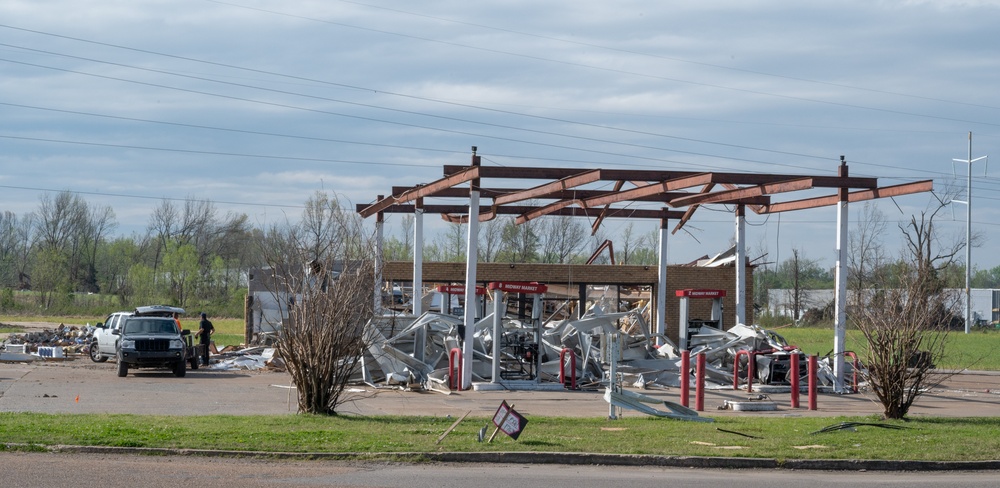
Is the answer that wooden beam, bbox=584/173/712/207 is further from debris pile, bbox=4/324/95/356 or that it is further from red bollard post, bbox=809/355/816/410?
debris pile, bbox=4/324/95/356

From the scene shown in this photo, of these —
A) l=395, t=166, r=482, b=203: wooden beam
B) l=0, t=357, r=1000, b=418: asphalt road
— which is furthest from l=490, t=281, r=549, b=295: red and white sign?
l=395, t=166, r=482, b=203: wooden beam

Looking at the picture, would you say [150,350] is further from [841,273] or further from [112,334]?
[841,273]

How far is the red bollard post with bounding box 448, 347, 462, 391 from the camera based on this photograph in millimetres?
23703

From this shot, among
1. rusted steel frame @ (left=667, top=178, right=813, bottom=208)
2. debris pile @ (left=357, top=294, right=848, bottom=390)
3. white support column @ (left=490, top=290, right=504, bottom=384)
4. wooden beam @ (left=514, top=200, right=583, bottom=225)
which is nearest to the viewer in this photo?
rusted steel frame @ (left=667, top=178, right=813, bottom=208)

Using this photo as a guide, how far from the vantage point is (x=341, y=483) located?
10883mm

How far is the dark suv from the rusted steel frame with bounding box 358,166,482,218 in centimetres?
688

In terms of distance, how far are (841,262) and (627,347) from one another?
6478mm

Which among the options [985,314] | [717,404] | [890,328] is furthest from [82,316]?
[985,314]

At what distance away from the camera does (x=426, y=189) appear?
26.3 meters

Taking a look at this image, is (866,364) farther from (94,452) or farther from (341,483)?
(94,452)

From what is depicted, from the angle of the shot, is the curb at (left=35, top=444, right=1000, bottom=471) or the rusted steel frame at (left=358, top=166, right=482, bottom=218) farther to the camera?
the rusted steel frame at (left=358, top=166, right=482, bottom=218)

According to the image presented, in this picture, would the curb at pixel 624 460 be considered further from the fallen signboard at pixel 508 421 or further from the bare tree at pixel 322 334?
the bare tree at pixel 322 334

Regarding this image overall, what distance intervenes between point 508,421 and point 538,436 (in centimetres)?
106

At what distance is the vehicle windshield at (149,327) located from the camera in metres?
28.4
